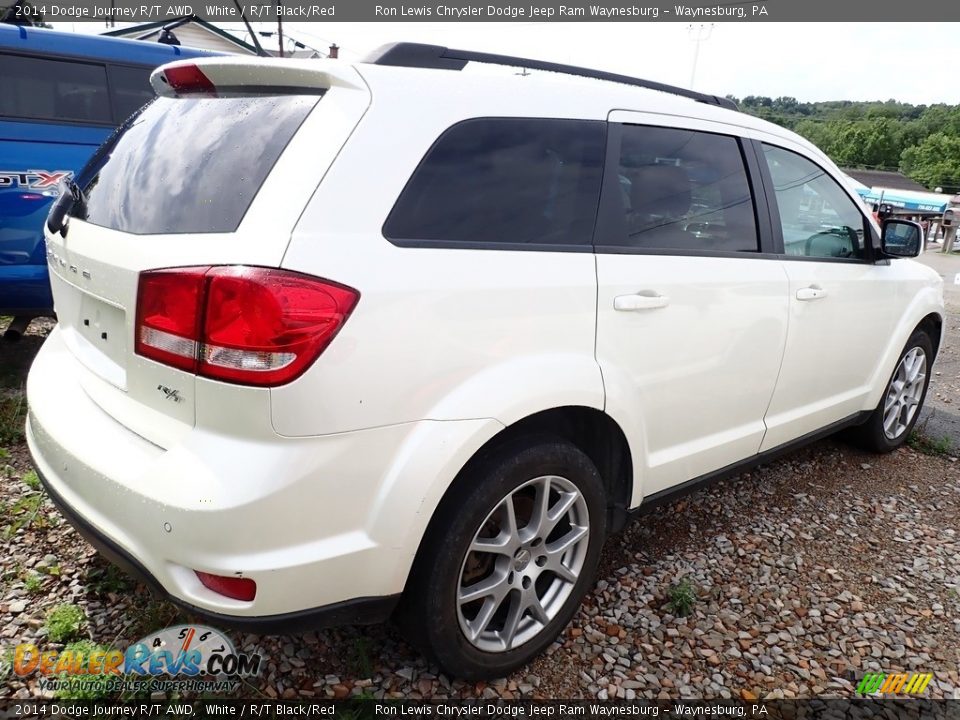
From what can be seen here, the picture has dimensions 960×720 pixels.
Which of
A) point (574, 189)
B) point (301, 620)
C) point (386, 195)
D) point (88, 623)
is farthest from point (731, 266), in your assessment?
point (88, 623)

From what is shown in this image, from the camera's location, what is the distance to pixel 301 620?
1782 millimetres

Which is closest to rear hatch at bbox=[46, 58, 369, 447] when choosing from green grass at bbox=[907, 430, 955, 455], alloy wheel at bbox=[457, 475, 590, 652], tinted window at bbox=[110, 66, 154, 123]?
alloy wheel at bbox=[457, 475, 590, 652]

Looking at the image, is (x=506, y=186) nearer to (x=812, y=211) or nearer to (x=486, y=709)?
(x=486, y=709)

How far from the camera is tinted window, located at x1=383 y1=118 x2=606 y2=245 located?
1899 millimetres

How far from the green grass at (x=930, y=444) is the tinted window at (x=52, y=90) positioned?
6102 mm

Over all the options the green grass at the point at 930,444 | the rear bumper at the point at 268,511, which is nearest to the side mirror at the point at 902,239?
the green grass at the point at 930,444

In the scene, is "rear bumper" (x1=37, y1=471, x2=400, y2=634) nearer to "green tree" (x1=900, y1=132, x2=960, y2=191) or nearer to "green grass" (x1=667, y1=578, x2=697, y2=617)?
"green grass" (x1=667, y1=578, x2=697, y2=617)

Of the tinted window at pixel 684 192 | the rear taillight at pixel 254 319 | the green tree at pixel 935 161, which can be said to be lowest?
the green tree at pixel 935 161

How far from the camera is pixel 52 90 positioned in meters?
4.68

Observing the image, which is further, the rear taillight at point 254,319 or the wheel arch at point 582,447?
the wheel arch at point 582,447

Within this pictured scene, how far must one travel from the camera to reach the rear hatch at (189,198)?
171 cm

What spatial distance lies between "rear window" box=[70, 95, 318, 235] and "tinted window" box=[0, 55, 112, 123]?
3.00 meters

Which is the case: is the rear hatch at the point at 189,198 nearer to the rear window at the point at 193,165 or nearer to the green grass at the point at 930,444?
the rear window at the point at 193,165

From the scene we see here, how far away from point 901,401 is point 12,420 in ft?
17.3
